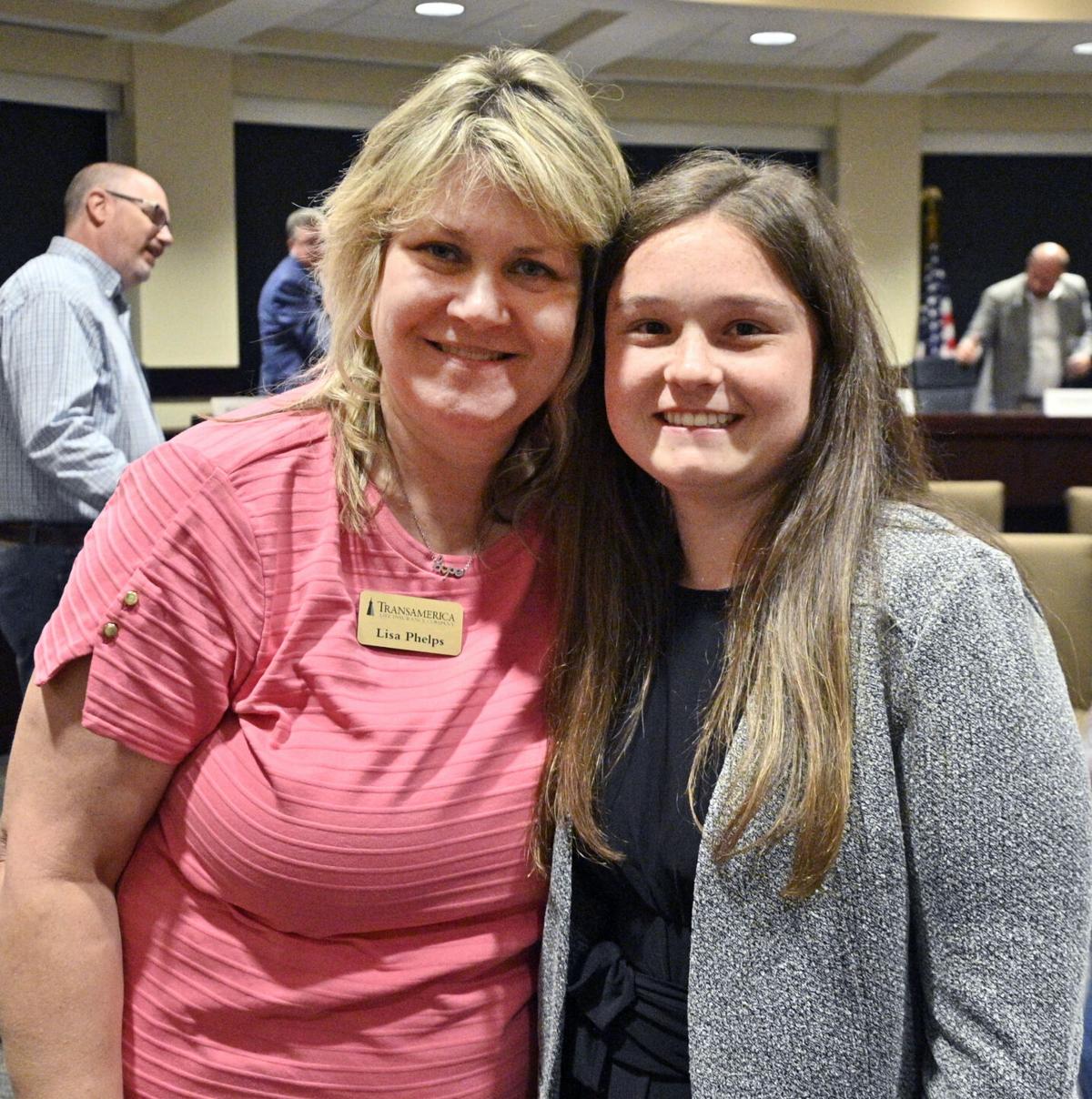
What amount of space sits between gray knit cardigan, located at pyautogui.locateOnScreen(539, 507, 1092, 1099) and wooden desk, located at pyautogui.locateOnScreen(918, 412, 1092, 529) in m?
4.50

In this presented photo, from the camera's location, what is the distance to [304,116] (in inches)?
338

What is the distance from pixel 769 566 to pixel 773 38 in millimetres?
7725

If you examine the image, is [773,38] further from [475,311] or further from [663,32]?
[475,311]

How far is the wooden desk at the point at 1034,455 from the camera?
540cm

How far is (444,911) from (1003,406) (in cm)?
733

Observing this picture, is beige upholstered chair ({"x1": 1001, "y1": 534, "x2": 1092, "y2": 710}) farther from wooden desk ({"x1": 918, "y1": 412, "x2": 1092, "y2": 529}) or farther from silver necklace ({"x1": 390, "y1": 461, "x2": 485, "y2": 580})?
wooden desk ({"x1": 918, "y1": 412, "x2": 1092, "y2": 529})

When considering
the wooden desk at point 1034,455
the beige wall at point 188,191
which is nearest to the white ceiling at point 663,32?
the beige wall at point 188,191

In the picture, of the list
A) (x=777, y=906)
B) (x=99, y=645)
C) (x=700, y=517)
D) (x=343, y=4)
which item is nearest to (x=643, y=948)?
(x=777, y=906)

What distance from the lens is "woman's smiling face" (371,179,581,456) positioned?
4.25 feet

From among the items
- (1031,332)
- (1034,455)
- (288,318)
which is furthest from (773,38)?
(288,318)

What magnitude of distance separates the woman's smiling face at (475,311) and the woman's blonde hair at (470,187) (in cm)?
2

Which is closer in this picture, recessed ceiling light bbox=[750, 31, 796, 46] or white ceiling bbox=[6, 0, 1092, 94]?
white ceiling bbox=[6, 0, 1092, 94]

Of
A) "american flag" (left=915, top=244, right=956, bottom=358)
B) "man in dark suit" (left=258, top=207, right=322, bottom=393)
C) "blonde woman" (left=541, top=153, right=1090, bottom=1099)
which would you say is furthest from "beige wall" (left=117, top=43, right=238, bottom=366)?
"blonde woman" (left=541, top=153, right=1090, bottom=1099)

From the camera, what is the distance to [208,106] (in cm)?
804
